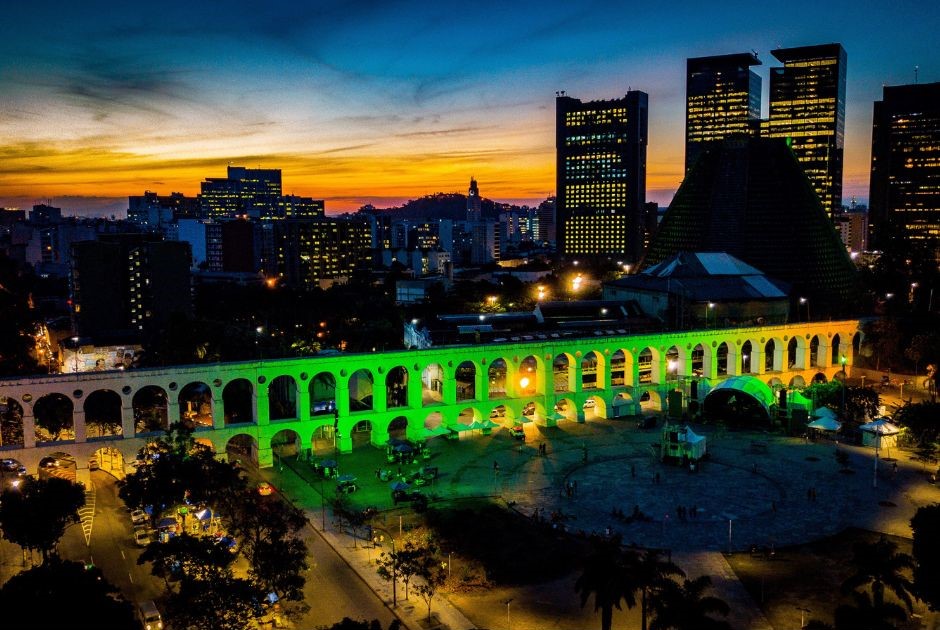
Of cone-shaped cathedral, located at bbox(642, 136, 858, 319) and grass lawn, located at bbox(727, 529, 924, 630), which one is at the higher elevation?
cone-shaped cathedral, located at bbox(642, 136, 858, 319)

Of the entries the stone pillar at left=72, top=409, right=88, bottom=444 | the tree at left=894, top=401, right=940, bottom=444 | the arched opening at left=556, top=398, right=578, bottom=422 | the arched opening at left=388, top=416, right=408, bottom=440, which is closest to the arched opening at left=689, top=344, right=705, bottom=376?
the arched opening at left=556, top=398, right=578, bottom=422

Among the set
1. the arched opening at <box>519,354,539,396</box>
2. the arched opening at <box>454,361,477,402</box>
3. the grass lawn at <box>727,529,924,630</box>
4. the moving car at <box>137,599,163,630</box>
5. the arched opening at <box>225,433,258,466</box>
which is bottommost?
the arched opening at <box>225,433,258,466</box>

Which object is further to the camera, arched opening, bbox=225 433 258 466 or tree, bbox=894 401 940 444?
arched opening, bbox=225 433 258 466

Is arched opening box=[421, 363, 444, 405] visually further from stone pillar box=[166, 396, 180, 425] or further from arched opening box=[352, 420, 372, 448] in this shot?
stone pillar box=[166, 396, 180, 425]

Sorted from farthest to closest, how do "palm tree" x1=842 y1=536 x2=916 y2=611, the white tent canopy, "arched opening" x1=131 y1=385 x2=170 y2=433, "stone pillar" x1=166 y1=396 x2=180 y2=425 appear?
the white tent canopy, "arched opening" x1=131 y1=385 x2=170 y2=433, "stone pillar" x1=166 y1=396 x2=180 y2=425, "palm tree" x1=842 y1=536 x2=916 y2=611

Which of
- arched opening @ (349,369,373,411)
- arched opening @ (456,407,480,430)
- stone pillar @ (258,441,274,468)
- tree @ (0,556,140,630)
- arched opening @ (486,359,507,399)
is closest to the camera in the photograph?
tree @ (0,556,140,630)

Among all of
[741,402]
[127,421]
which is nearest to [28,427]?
[127,421]

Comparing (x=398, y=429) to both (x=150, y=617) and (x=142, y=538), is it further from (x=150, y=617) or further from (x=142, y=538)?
(x=150, y=617)
